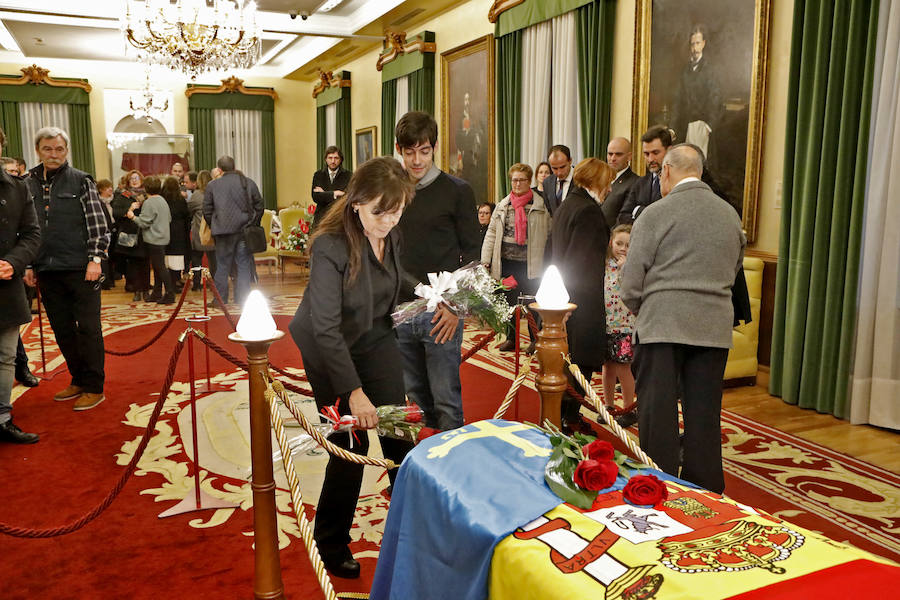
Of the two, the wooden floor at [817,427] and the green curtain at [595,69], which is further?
the green curtain at [595,69]

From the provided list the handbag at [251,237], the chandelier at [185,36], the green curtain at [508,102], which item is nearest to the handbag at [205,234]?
the handbag at [251,237]

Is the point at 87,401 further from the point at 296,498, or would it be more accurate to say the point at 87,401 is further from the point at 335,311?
the point at 296,498

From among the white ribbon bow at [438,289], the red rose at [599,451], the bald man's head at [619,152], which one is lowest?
the red rose at [599,451]

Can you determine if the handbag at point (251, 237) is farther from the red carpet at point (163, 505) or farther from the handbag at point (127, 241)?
the red carpet at point (163, 505)

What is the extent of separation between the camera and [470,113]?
32.6ft

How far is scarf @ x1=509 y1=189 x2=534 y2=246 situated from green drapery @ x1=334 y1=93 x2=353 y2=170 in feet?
28.0

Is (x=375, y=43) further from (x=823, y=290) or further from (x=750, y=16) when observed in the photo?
(x=823, y=290)

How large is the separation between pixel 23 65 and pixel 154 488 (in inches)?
566

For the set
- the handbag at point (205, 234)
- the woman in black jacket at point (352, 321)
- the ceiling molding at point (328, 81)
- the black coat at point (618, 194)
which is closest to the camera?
the woman in black jacket at point (352, 321)

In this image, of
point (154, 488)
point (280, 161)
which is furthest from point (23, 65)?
point (154, 488)

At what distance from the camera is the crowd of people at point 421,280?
250 centimetres

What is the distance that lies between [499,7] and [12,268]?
256 inches

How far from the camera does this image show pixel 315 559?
6.51ft

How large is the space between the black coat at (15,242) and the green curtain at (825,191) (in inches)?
195
